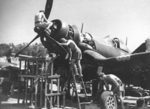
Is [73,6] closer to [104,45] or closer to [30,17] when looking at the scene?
[30,17]

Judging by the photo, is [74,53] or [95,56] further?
[95,56]

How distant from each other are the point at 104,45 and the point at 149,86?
10.7ft

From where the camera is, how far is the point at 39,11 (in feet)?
30.4

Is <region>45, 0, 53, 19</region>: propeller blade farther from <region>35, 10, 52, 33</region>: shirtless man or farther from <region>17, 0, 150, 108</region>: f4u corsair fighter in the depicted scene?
<region>35, 10, 52, 33</region>: shirtless man

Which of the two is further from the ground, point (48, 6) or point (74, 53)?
point (48, 6)

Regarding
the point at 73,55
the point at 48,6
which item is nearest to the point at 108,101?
the point at 73,55

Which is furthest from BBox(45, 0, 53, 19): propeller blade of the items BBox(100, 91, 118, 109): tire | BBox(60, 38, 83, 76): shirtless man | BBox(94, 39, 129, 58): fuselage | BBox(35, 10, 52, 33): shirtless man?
BBox(100, 91, 118, 109): tire

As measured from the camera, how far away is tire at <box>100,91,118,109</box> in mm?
7694

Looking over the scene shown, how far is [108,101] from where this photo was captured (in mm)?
7875

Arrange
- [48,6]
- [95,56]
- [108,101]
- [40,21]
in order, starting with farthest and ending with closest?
[48,6] < [95,56] < [40,21] < [108,101]

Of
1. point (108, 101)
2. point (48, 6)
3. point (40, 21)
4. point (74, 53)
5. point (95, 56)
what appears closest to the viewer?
point (108, 101)

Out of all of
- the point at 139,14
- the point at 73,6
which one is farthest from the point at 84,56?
the point at 139,14

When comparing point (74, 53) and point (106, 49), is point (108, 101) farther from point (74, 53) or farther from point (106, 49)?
point (106, 49)

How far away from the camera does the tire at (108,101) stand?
7.69 meters
